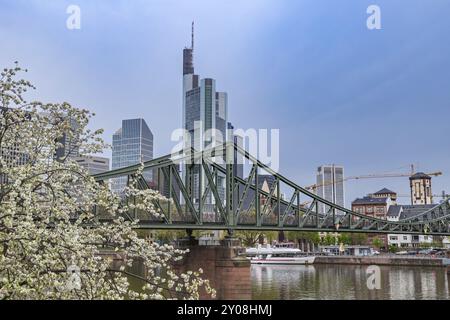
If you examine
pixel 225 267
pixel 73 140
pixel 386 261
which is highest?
pixel 73 140

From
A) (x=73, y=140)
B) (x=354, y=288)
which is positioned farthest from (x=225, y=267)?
(x=73, y=140)

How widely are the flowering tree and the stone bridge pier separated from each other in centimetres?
2560

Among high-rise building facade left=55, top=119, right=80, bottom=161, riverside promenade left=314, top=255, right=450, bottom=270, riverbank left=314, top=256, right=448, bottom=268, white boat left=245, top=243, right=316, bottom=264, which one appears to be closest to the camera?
high-rise building facade left=55, top=119, right=80, bottom=161

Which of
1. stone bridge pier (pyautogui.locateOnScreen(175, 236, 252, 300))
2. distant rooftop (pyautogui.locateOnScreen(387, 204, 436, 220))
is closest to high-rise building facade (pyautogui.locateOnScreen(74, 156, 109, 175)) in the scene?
stone bridge pier (pyautogui.locateOnScreen(175, 236, 252, 300))

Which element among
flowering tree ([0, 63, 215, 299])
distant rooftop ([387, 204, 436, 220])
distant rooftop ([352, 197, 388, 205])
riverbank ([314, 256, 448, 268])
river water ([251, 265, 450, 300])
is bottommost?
river water ([251, 265, 450, 300])

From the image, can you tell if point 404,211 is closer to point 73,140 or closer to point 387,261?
point 387,261

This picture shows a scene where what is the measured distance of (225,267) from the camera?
127 ft

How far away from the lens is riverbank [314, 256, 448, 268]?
3787 inches

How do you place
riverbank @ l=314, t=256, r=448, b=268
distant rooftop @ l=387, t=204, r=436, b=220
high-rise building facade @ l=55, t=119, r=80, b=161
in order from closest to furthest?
high-rise building facade @ l=55, t=119, r=80, b=161 → riverbank @ l=314, t=256, r=448, b=268 → distant rooftop @ l=387, t=204, r=436, b=220

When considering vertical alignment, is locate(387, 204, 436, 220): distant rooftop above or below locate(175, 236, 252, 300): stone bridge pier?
above

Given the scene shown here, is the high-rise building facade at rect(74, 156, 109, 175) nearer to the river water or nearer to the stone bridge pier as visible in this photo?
the stone bridge pier

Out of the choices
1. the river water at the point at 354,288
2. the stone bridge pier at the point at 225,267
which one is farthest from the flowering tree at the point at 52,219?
the river water at the point at 354,288

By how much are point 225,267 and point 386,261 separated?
7111cm
